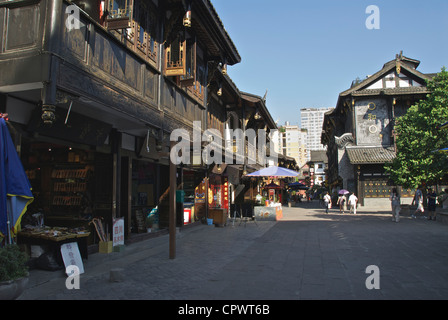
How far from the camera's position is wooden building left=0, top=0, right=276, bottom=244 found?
558 centimetres

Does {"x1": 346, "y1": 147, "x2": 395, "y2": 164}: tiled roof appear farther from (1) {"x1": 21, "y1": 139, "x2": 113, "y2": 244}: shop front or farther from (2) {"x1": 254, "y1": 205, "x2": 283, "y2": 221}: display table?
(1) {"x1": 21, "y1": 139, "x2": 113, "y2": 244}: shop front

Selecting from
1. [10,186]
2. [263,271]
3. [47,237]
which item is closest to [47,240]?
[47,237]

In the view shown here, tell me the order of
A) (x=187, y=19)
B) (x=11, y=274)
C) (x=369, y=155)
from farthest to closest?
(x=369, y=155) < (x=187, y=19) < (x=11, y=274)

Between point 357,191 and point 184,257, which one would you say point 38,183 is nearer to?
point 184,257

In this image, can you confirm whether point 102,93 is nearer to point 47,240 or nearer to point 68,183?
point 47,240

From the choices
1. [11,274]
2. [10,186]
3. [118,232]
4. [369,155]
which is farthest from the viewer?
[369,155]

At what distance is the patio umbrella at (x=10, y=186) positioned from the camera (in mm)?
5043

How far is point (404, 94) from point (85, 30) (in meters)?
31.1

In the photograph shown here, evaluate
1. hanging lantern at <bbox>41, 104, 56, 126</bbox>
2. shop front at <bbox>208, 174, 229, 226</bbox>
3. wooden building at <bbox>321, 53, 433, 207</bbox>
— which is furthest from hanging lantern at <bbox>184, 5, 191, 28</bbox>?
wooden building at <bbox>321, 53, 433, 207</bbox>

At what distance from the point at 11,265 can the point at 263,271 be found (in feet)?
14.5

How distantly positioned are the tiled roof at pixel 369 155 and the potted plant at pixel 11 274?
93.3ft

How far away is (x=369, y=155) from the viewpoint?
2980 cm

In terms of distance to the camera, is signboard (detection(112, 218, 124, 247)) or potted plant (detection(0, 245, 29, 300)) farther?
signboard (detection(112, 218, 124, 247))
